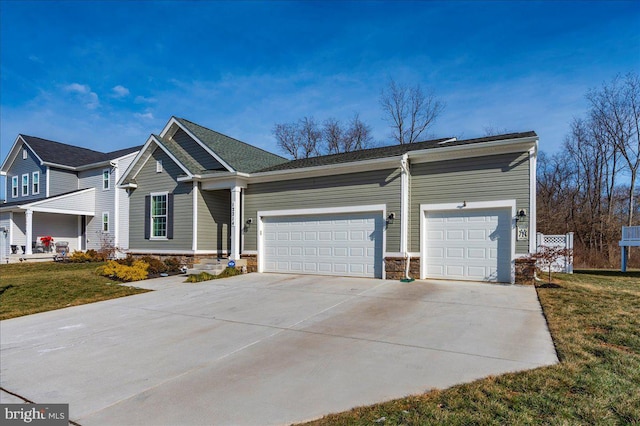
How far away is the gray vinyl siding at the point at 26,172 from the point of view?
23891 mm

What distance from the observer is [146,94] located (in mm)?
18094

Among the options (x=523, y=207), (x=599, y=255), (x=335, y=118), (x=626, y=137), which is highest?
(x=335, y=118)

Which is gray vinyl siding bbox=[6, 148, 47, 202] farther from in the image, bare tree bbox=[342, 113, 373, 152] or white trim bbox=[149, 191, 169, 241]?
bare tree bbox=[342, 113, 373, 152]

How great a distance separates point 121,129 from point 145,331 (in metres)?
20.5

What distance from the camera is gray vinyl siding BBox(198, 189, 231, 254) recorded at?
14883mm

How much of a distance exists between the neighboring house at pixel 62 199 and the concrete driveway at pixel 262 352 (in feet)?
50.9

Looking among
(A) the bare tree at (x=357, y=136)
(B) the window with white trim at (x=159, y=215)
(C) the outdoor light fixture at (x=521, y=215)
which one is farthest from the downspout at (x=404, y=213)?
(A) the bare tree at (x=357, y=136)

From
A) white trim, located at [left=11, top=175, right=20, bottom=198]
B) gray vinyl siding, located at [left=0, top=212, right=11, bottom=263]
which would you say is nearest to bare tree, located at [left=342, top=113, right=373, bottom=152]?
gray vinyl siding, located at [left=0, top=212, right=11, bottom=263]

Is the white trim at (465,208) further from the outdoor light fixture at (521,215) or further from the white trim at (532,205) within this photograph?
the white trim at (532,205)

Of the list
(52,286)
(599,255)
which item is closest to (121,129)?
(52,286)

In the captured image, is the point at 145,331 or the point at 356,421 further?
the point at 145,331

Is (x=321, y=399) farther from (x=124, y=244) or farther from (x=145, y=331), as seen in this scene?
(x=124, y=244)

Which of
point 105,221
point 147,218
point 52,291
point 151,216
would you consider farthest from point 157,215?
point 105,221

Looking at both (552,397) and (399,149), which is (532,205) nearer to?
(399,149)
